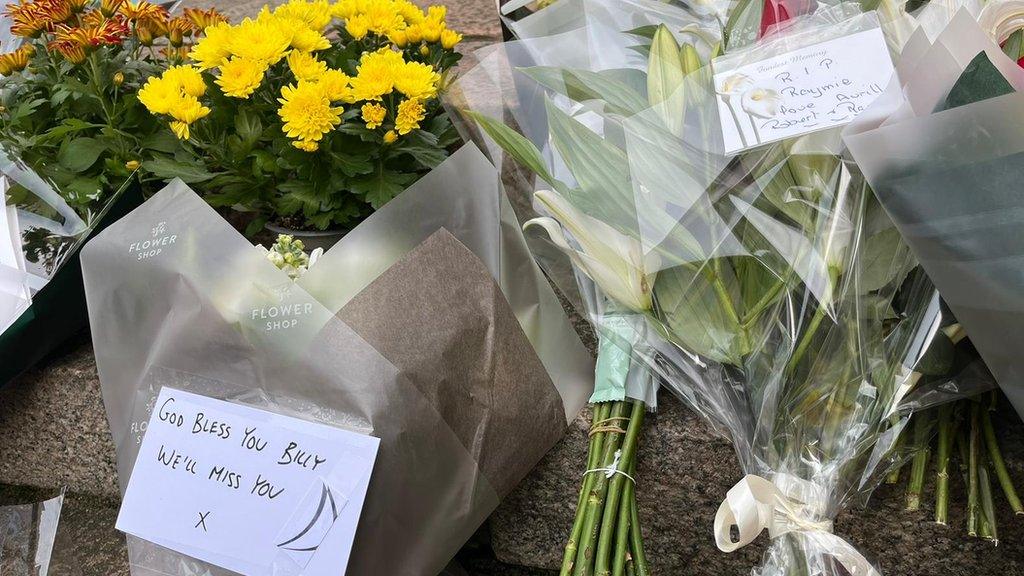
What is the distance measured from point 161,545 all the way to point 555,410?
42cm

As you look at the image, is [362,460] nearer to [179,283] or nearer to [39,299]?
[179,283]

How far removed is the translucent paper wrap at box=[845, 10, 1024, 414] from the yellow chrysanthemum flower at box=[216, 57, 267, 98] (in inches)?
25.9

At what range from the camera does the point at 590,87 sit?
78 cm

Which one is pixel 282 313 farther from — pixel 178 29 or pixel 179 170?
pixel 178 29

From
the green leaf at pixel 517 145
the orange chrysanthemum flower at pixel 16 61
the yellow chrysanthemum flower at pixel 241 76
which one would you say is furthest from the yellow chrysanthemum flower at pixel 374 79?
the orange chrysanthemum flower at pixel 16 61

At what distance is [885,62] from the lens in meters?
0.69

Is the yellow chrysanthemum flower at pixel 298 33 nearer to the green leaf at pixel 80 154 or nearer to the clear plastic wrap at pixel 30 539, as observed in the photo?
the green leaf at pixel 80 154

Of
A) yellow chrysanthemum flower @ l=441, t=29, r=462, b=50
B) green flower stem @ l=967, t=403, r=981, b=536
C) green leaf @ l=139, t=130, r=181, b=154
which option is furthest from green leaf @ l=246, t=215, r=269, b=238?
green flower stem @ l=967, t=403, r=981, b=536

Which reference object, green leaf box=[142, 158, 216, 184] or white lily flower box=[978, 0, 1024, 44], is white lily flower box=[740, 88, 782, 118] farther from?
green leaf box=[142, 158, 216, 184]

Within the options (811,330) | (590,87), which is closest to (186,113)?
(590,87)

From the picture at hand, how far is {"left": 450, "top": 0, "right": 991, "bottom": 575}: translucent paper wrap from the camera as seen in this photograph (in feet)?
2.23

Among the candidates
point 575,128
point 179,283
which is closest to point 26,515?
point 179,283

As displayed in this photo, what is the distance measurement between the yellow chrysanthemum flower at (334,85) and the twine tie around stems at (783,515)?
0.61 meters

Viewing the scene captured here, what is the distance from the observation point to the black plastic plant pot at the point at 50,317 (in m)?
1.02
